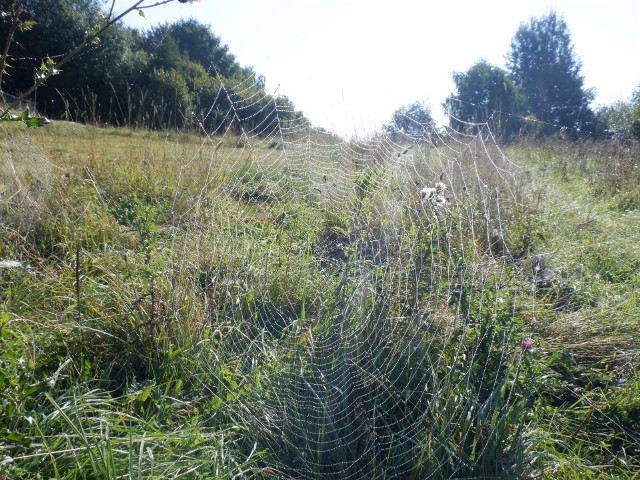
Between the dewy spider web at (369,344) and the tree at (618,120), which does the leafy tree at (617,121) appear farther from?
the dewy spider web at (369,344)

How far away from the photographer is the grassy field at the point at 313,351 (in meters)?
1.77

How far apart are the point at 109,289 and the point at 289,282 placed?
917mm

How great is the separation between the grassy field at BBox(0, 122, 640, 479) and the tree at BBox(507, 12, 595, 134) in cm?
2613

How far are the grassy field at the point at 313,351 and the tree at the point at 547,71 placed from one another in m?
26.1

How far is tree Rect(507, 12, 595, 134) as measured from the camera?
3041 centimetres

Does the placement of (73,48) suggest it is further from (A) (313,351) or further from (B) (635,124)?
(B) (635,124)

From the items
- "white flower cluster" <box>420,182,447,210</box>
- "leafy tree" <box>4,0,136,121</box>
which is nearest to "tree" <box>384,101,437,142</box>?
"white flower cluster" <box>420,182,447,210</box>

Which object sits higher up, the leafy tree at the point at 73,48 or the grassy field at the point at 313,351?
the leafy tree at the point at 73,48

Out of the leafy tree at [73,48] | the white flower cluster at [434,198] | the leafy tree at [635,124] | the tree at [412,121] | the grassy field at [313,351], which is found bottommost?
the grassy field at [313,351]

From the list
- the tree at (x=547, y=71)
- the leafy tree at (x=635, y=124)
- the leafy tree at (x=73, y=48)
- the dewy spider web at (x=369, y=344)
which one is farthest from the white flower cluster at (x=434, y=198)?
the tree at (x=547, y=71)

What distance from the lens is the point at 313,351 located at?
90.4 inches

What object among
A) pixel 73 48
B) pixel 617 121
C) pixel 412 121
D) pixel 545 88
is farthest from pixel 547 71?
pixel 412 121

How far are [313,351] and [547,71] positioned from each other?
39.0 meters

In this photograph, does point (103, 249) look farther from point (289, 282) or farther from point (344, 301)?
point (344, 301)
